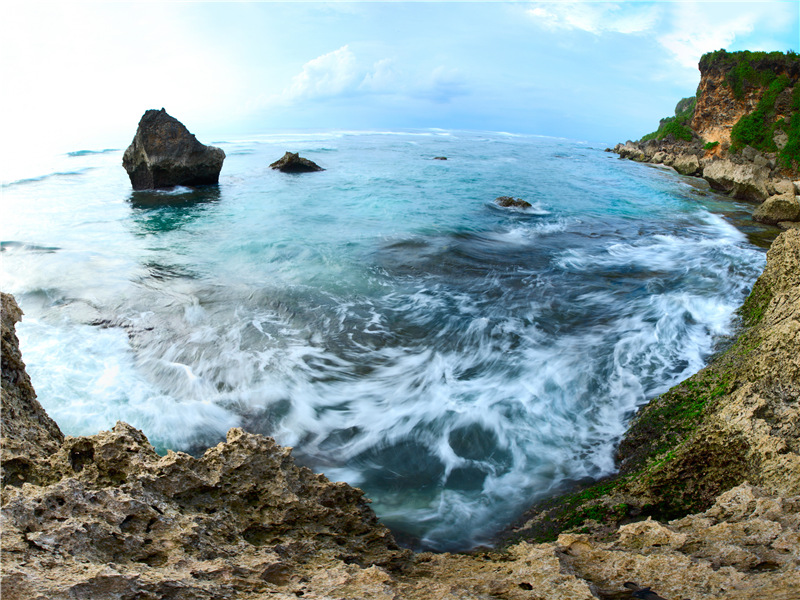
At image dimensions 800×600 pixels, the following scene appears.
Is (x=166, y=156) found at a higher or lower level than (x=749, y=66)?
lower

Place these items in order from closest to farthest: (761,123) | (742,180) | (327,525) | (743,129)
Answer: (327,525)
(742,180)
(761,123)
(743,129)

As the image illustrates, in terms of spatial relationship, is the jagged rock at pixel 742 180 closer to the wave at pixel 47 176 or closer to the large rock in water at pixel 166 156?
the large rock in water at pixel 166 156

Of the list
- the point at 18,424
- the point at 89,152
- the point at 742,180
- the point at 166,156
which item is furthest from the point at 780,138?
the point at 89,152

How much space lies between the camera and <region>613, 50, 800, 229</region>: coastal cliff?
2329 centimetres

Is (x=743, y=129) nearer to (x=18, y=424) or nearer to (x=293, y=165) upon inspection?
(x=293, y=165)

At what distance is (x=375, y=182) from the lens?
24.3m

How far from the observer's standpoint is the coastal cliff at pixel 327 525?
213 cm

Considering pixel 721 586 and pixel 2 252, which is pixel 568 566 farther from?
pixel 2 252

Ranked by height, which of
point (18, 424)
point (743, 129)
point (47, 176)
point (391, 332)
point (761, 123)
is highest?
point (761, 123)

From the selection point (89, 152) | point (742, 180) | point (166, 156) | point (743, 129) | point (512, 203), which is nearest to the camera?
point (512, 203)

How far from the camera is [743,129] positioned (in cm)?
3262

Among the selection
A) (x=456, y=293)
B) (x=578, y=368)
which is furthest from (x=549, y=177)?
(x=578, y=368)

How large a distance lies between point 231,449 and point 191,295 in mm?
7046

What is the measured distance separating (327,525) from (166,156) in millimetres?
20149
